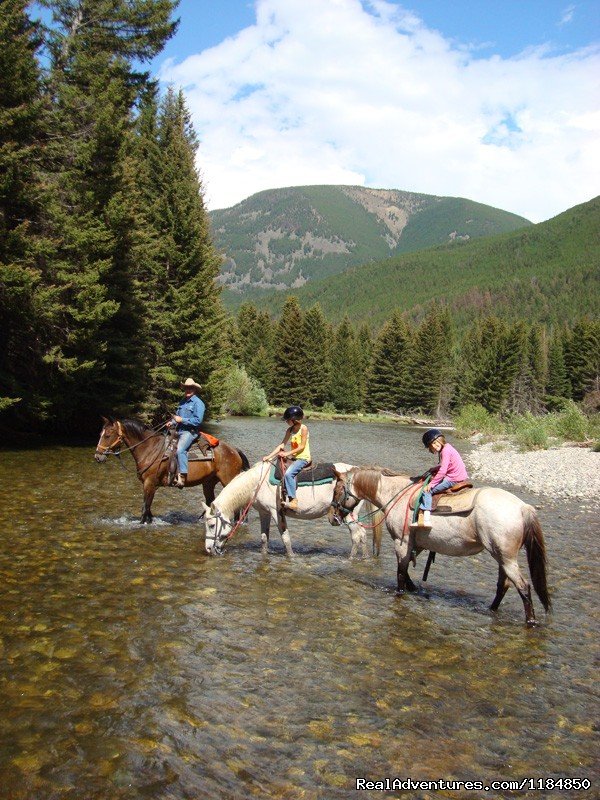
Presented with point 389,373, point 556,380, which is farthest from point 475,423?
point 556,380

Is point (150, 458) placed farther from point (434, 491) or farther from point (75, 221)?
point (75, 221)

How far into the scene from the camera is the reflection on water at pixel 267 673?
4.37m

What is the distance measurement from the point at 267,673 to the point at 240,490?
5015 millimetres

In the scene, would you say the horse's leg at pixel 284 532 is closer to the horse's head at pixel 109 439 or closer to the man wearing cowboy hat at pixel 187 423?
the man wearing cowboy hat at pixel 187 423

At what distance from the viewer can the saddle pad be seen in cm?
1063

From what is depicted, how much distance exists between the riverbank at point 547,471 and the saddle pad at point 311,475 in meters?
10.0

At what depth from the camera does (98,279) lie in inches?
900

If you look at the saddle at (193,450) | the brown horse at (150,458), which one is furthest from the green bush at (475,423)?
the saddle at (193,450)

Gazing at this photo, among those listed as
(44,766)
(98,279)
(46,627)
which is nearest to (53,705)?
(44,766)

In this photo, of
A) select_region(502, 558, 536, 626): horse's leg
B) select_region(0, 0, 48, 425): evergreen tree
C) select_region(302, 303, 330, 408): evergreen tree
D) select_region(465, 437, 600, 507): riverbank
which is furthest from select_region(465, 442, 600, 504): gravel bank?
select_region(302, 303, 330, 408): evergreen tree

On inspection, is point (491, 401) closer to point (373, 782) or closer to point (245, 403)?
point (245, 403)

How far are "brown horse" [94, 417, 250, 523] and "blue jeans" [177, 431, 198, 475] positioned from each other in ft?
0.98

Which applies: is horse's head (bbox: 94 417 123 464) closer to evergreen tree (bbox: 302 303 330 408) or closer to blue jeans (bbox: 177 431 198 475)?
blue jeans (bbox: 177 431 198 475)

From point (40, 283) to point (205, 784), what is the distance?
20.7 metres
